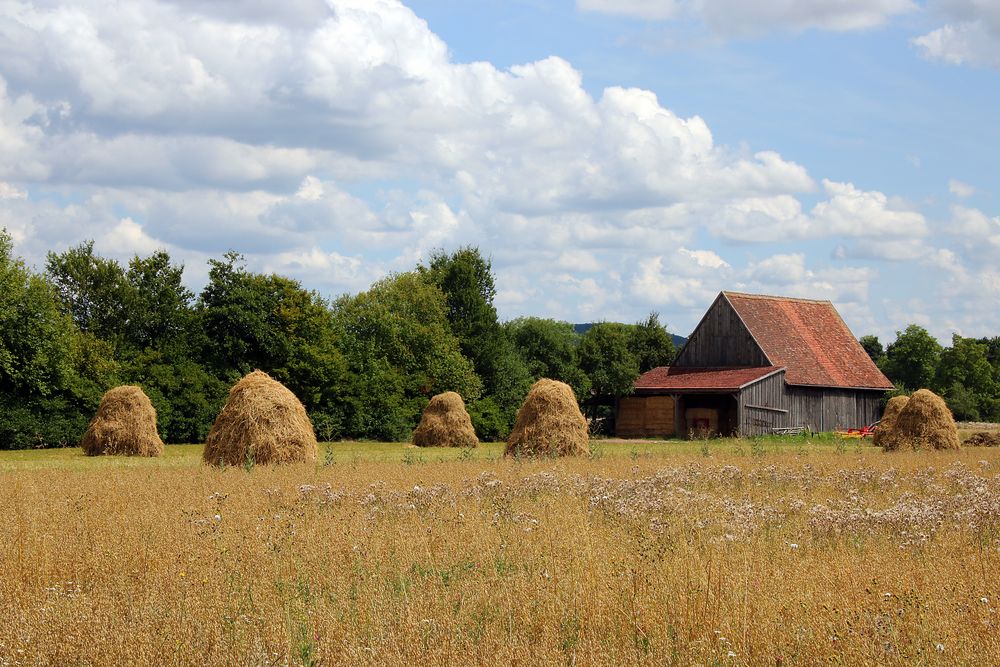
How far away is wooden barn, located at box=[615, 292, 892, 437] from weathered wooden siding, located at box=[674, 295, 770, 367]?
54 mm

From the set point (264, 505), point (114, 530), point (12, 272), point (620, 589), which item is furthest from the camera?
point (12, 272)

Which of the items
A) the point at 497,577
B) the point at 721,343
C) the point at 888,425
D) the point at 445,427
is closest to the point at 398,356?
the point at 445,427

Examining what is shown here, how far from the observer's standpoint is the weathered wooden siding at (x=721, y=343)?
165ft

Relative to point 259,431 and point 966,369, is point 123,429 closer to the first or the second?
point 259,431

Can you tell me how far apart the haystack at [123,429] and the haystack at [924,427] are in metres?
23.8

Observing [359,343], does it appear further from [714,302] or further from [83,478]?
[83,478]

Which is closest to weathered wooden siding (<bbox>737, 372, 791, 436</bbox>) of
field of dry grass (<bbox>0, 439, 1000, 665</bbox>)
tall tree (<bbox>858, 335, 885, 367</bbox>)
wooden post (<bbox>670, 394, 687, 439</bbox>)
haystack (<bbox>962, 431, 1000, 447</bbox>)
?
wooden post (<bbox>670, 394, 687, 439</bbox>)

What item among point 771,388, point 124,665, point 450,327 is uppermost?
point 450,327

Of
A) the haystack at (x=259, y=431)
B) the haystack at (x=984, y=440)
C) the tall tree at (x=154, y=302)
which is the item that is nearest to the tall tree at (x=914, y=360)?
the haystack at (x=984, y=440)

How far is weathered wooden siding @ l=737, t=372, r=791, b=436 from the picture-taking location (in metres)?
46.0

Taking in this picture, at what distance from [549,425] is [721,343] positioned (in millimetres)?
27346

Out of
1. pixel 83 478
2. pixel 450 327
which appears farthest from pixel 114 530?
pixel 450 327

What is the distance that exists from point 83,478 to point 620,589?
12.4 metres

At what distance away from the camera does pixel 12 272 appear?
3794 centimetres
